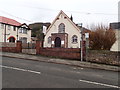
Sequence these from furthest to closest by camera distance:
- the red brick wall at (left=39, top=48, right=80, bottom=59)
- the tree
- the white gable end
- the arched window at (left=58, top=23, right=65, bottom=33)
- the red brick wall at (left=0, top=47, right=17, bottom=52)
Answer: the arched window at (left=58, top=23, right=65, bottom=33), the white gable end, the tree, the red brick wall at (left=0, top=47, right=17, bottom=52), the red brick wall at (left=39, top=48, right=80, bottom=59)

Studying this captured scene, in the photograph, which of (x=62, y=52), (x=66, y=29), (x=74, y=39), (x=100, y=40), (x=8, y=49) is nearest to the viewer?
(x=62, y=52)

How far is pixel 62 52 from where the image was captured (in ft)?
56.9

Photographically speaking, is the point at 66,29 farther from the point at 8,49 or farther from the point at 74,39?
the point at 8,49

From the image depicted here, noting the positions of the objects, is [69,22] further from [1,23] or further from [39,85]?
[39,85]

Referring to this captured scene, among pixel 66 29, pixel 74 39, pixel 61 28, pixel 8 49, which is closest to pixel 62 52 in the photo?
pixel 8 49

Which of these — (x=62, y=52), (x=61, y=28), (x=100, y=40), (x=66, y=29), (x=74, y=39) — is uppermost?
(x=61, y=28)

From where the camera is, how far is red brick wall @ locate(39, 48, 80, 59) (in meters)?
16.6

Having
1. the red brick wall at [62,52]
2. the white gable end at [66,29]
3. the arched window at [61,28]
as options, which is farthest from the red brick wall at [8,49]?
the arched window at [61,28]

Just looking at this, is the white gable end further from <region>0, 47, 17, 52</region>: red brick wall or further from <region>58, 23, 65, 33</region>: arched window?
<region>0, 47, 17, 52</region>: red brick wall

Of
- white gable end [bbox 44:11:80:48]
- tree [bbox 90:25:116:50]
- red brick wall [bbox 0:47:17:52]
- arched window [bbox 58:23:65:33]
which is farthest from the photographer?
arched window [bbox 58:23:65:33]

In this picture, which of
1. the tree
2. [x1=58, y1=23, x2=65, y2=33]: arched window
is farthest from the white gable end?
the tree

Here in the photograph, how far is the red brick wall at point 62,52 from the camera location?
54.4 ft

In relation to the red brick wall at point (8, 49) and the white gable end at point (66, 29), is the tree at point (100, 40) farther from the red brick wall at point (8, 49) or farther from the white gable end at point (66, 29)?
the white gable end at point (66, 29)

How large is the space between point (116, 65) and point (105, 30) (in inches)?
369
